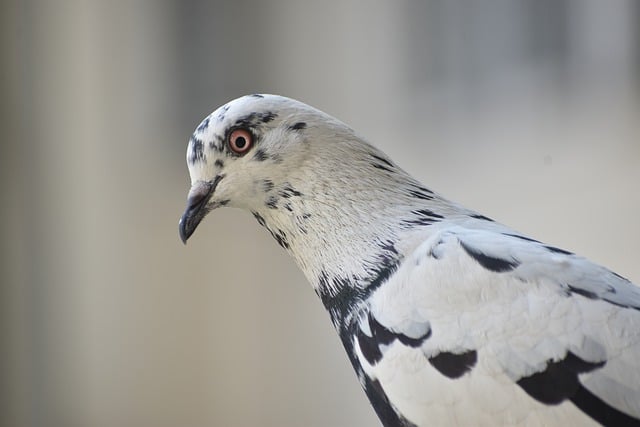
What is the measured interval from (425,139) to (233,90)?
51.6 inches

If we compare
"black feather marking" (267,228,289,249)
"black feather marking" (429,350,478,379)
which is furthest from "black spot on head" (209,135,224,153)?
"black feather marking" (429,350,478,379)

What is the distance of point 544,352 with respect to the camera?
2.98ft

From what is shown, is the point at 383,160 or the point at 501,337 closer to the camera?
the point at 501,337

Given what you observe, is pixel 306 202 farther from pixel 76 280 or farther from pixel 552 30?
pixel 76 280

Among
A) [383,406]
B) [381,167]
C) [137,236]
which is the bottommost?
[137,236]

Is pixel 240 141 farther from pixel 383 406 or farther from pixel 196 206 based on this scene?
pixel 383 406

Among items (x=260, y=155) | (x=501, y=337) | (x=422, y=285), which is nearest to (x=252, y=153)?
(x=260, y=155)

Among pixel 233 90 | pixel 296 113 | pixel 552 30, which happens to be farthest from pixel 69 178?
pixel 296 113

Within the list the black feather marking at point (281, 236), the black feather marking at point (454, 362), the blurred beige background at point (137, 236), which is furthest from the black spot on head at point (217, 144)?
the blurred beige background at point (137, 236)

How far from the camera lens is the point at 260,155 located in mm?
A: 1107

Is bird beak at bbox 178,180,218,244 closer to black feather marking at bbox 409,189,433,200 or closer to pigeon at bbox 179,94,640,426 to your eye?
pigeon at bbox 179,94,640,426

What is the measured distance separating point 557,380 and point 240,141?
0.47 m

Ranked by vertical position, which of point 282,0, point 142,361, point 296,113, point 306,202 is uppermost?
point 282,0

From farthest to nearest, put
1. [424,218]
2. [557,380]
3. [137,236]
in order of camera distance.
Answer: [137,236], [424,218], [557,380]
